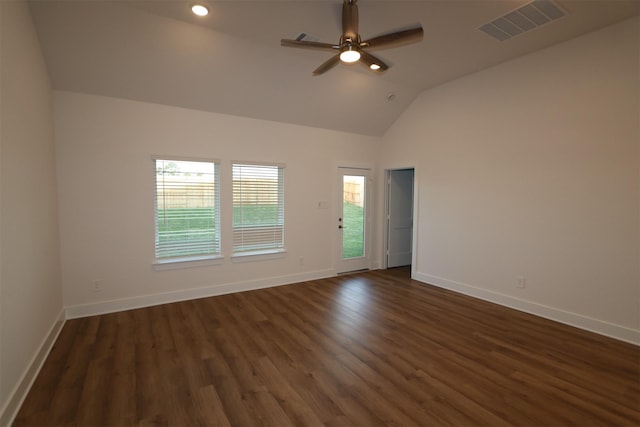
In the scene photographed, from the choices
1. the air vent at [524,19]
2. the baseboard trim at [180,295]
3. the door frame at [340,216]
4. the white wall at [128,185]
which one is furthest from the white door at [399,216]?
the air vent at [524,19]

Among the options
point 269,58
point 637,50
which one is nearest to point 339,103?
point 269,58

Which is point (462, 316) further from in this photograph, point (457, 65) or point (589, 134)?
point (457, 65)

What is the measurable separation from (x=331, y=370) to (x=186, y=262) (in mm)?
2779

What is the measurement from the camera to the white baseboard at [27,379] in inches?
77.4

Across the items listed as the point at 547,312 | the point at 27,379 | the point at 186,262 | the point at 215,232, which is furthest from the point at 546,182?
the point at 27,379

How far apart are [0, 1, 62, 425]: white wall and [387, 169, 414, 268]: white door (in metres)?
5.35

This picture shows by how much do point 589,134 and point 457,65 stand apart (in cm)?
185

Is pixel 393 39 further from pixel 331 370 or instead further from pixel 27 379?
pixel 27 379

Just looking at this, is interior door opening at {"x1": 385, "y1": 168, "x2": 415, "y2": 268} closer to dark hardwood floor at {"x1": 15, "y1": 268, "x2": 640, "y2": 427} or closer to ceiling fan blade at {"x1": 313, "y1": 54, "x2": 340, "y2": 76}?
dark hardwood floor at {"x1": 15, "y1": 268, "x2": 640, "y2": 427}

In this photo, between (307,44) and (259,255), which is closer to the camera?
(307,44)

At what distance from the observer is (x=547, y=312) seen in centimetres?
383

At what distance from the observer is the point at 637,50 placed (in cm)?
312

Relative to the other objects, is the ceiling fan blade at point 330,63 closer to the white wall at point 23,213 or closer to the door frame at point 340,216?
the white wall at point 23,213

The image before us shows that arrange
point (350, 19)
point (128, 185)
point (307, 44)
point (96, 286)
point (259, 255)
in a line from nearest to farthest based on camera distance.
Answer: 1. point (350, 19)
2. point (307, 44)
3. point (96, 286)
4. point (128, 185)
5. point (259, 255)
